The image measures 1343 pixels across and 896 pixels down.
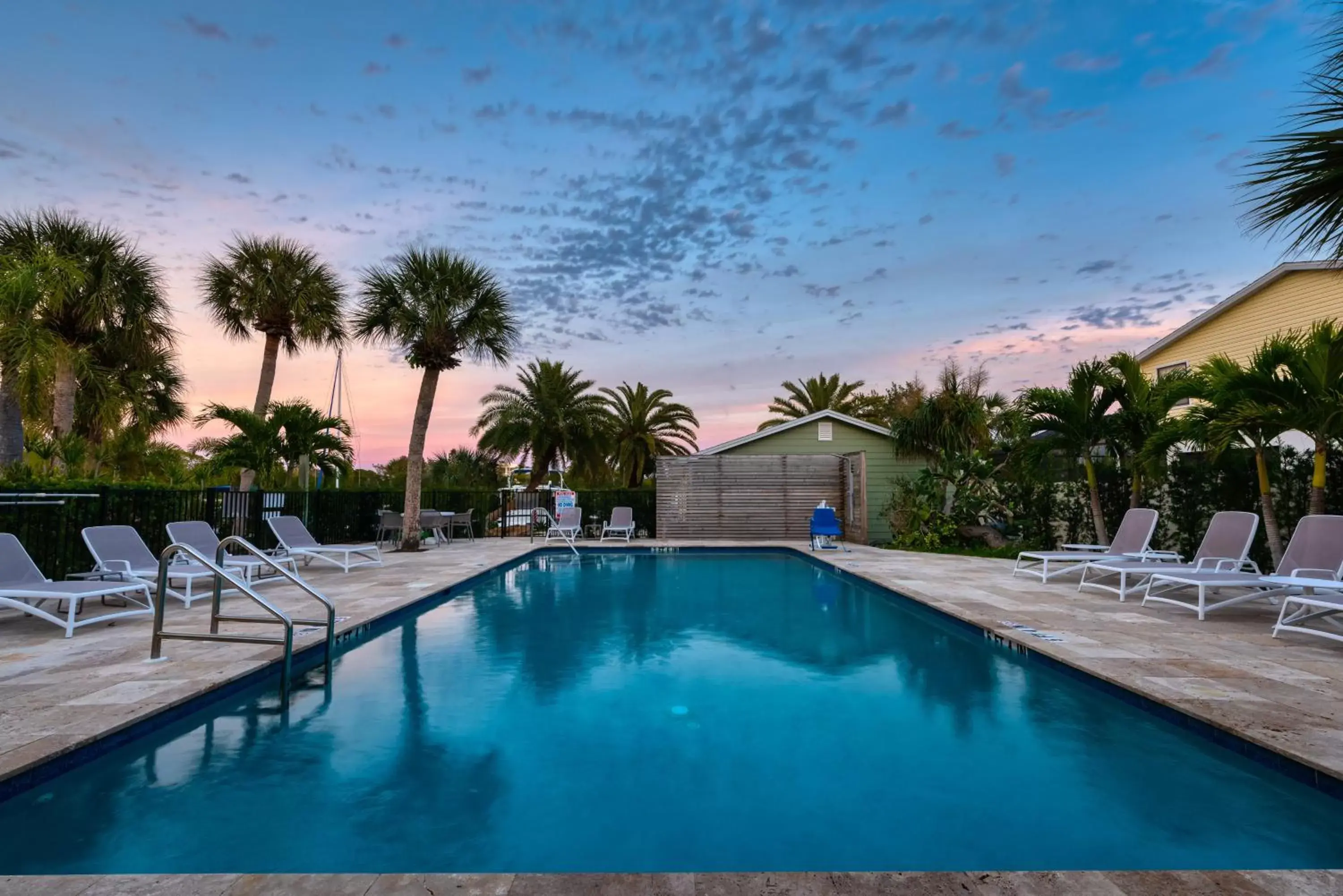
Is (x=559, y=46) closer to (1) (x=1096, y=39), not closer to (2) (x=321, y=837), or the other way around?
(1) (x=1096, y=39)

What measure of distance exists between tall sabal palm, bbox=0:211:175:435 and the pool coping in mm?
10191

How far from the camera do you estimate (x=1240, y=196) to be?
405 centimetres

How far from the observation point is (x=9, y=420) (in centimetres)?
1084

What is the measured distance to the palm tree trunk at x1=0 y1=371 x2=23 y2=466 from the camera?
417 inches

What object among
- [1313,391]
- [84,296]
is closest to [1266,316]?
[1313,391]

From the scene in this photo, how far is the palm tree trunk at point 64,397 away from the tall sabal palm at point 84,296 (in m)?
0.01

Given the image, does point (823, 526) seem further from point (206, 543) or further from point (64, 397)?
point (64, 397)

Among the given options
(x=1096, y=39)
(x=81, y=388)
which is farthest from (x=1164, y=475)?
(x=81, y=388)

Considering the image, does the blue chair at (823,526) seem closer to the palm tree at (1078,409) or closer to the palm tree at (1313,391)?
the palm tree at (1078,409)

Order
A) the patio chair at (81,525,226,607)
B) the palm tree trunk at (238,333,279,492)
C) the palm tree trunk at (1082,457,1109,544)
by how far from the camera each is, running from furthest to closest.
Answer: the palm tree trunk at (238,333,279,492) → the palm tree trunk at (1082,457,1109,544) → the patio chair at (81,525,226,607)

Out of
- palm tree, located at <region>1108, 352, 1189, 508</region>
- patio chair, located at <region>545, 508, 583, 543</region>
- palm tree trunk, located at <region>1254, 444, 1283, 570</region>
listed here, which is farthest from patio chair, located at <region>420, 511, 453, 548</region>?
palm tree trunk, located at <region>1254, 444, 1283, 570</region>

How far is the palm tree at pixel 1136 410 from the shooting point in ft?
31.8

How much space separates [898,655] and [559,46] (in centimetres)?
1027

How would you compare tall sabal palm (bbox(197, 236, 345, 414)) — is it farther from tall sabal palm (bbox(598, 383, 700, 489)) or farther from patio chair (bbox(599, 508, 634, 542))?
tall sabal palm (bbox(598, 383, 700, 489))
